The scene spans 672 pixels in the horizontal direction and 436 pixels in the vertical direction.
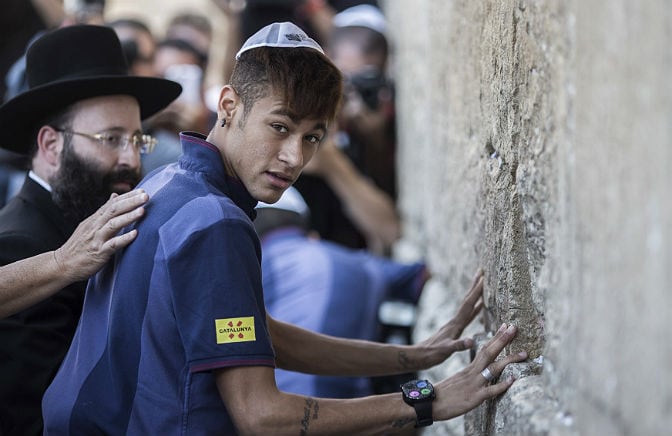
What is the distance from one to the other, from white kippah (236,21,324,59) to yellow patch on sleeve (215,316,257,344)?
2.16 ft

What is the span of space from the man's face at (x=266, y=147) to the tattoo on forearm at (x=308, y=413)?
489 millimetres

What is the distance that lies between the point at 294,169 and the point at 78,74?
3.72 feet

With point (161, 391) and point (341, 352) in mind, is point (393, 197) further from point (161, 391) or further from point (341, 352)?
point (161, 391)

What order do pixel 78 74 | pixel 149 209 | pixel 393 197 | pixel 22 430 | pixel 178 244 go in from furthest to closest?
pixel 393 197
pixel 78 74
pixel 22 430
pixel 149 209
pixel 178 244

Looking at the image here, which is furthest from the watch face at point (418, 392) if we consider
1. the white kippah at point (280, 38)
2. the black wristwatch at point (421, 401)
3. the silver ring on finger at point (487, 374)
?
the white kippah at point (280, 38)

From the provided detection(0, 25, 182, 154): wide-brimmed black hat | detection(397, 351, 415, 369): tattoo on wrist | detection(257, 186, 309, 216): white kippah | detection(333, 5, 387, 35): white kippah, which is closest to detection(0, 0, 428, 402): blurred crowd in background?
detection(333, 5, 387, 35): white kippah

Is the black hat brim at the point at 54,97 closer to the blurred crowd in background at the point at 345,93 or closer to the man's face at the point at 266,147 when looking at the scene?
the man's face at the point at 266,147

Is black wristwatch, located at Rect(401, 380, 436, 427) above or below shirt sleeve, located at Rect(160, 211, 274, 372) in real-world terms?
below

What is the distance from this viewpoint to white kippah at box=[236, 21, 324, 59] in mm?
2344

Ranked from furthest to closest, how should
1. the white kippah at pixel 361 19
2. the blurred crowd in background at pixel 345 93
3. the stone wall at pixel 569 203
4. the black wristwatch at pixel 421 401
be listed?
1. the white kippah at pixel 361 19
2. the blurred crowd in background at pixel 345 93
3. the black wristwatch at pixel 421 401
4. the stone wall at pixel 569 203

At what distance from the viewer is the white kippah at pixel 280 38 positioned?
2.34 metres

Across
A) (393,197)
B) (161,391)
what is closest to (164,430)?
(161,391)

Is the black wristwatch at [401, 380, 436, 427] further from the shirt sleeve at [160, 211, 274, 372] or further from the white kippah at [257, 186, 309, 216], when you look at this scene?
the white kippah at [257, 186, 309, 216]

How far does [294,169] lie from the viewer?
2365mm
